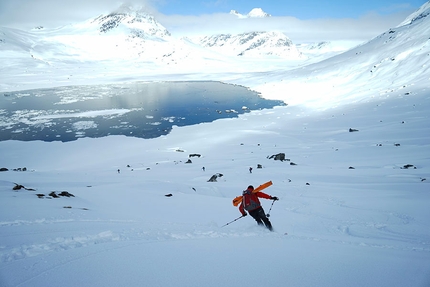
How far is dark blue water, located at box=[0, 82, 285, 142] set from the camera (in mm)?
33028

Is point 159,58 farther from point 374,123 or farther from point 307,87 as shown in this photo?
point 374,123

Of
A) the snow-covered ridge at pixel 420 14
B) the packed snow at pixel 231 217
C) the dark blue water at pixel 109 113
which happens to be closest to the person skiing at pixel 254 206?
the packed snow at pixel 231 217

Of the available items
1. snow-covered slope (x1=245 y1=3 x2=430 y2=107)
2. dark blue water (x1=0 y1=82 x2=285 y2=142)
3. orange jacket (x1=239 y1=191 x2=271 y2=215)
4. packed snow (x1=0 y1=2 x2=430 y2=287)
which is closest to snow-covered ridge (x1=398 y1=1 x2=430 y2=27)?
snow-covered slope (x1=245 y1=3 x2=430 y2=107)

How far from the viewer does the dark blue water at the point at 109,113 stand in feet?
108

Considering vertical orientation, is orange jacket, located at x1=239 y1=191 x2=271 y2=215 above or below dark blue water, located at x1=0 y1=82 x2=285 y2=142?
below

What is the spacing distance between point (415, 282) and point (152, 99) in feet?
194

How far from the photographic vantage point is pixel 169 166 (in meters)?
19.2

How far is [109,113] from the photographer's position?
43281 mm

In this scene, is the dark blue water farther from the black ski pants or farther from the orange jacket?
the black ski pants

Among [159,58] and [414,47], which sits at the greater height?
[159,58]

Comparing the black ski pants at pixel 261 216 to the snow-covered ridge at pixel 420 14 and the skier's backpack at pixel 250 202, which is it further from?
the snow-covered ridge at pixel 420 14

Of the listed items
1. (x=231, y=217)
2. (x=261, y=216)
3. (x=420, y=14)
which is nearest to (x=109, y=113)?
(x=231, y=217)

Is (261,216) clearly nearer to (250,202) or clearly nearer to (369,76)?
(250,202)

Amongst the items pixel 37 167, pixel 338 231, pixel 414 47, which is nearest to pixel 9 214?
pixel 338 231
